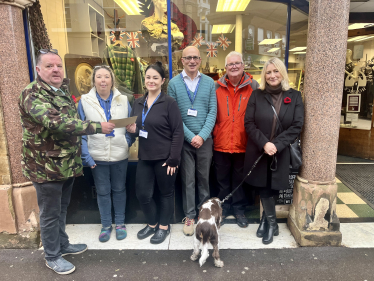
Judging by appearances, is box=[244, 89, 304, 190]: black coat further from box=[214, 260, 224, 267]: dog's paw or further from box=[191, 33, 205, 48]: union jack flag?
box=[191, 33, 205, 48]: union jack flag

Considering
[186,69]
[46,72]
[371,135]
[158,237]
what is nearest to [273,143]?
[186,69]

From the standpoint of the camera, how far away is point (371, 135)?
5906 mm

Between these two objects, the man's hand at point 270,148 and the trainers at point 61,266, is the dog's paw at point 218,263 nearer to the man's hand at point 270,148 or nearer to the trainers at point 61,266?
the man's hand at point 270,148

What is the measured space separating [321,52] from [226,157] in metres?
1.58

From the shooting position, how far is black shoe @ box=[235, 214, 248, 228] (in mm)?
3432

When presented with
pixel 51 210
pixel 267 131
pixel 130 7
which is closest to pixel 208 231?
pixel 267 131

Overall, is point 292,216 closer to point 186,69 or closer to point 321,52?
point 321,52

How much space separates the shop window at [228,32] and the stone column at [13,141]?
222cm

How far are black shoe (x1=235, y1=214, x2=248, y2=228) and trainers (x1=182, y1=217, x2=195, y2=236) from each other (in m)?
0.61

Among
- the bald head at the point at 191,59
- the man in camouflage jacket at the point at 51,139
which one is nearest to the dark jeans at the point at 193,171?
the bald head at the point at 191,59

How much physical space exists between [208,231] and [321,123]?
169 cm

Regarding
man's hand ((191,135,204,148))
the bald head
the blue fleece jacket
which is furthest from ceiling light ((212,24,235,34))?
man's hand ((191,135,204,148))

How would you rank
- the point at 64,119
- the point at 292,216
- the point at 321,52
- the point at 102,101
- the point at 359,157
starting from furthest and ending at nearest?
1. the point at 359,157
2. the point at 292,216
3. the point at 102,101
4. the point at 321,52
5. the point at 64,119

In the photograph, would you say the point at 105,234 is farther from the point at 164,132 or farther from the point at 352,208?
the point at 352,208
